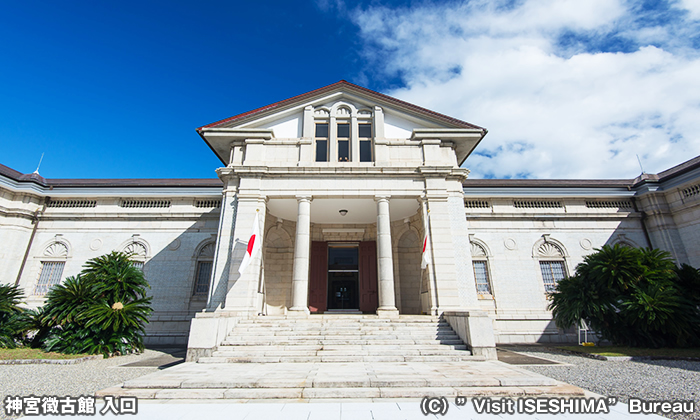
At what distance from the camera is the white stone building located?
48.1 feet

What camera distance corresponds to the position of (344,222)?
1925 centimetres

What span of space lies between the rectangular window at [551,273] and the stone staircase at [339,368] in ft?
32.3

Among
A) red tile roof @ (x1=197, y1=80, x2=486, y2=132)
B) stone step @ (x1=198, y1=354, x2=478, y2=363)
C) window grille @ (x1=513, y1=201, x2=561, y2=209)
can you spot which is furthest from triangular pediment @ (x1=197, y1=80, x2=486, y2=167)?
stone step @ (x1=198, y1=354, x2=478, y2=363)

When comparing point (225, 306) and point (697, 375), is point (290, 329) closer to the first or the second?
point (225, 306)

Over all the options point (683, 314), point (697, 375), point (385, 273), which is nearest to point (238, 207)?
point (385, 273)

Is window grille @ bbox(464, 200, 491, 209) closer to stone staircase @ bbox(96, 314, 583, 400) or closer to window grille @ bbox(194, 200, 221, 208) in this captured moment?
stone staircase @ bbox(96, 314, 583, 400)

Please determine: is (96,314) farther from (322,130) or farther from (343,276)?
(322,130)

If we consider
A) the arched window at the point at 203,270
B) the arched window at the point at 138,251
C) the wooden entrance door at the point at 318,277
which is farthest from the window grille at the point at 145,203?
the wooden entrance door at the point at 318,277

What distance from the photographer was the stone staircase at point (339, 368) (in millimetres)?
6090

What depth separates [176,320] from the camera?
1750 centimetres

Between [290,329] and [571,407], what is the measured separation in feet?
28.6

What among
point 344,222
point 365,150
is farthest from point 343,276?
point 365,150

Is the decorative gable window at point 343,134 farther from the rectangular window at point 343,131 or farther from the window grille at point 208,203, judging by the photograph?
the window grille at point 208,203

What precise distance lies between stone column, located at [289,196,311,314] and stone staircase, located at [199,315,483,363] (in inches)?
32.9
